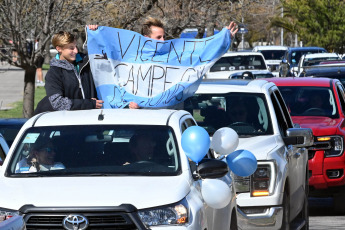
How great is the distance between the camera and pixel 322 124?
12477 mm

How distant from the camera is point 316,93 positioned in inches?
532

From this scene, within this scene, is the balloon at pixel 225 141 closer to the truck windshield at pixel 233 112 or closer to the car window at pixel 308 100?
the truck windshield at pixel 233 112

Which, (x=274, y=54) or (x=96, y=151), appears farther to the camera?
(x=274, y=54)

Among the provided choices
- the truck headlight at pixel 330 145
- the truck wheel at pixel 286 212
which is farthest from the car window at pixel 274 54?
the truck wheel at pixel 286 212

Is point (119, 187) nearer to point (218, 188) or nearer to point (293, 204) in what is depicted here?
point (218, 188)

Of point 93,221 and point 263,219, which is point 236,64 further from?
point 93,221

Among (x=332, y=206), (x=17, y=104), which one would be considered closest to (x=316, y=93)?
(x=332, y=206)

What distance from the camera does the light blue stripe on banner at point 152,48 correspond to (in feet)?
29.9

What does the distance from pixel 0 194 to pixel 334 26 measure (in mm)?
42919

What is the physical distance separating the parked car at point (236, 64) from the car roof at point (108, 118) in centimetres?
2119

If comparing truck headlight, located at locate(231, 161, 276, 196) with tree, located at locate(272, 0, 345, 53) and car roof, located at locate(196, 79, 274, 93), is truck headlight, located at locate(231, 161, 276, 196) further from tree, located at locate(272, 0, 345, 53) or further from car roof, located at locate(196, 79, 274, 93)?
tree, located at locate(272, 0, 345, 53)

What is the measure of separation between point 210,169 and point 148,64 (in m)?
2.54

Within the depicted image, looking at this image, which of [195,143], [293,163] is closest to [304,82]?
[293,163]

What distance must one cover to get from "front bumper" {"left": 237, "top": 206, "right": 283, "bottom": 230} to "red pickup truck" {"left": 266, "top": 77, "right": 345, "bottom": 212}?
3.18m
